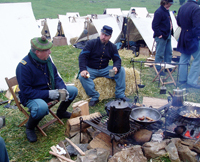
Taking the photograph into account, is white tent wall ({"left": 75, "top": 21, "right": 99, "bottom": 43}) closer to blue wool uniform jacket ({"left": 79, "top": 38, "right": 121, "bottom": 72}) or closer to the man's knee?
blue wool uniform jacket ({"left": 79, "top": 38, "right": 121, "bottom": 72})

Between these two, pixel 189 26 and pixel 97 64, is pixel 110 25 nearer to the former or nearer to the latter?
pixel 189 26

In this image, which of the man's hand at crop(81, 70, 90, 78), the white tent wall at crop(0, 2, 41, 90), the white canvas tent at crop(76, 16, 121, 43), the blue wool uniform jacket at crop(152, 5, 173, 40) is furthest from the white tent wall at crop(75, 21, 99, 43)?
the man's hand at crop(81, 70, 90, 78)

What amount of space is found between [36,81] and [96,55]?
5.69 feet

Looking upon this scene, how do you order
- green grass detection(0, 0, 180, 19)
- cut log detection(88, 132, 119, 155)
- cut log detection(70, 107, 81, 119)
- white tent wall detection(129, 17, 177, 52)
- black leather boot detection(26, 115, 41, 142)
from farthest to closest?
green grass detection(0, 0, 180, 19)
white tent wall detection(129, 17, 177, 52)
cut log detection(70, 107, 81, 119)
black leather boot detection(26, 115, 41, 142)
cut log detection(88, 132, 119, 155)

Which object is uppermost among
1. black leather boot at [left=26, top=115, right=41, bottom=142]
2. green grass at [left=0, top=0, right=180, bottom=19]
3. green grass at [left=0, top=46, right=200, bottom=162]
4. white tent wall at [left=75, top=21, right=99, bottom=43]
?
green grass at [left=0, top=0, right=180, bottom=19]

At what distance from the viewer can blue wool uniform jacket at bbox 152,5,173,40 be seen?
571cm

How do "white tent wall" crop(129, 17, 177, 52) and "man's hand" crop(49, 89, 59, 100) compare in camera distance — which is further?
"white tent wall" crop(129, 17, 177, 52)

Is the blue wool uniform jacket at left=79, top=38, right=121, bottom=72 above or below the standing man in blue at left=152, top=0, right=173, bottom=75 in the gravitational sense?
below

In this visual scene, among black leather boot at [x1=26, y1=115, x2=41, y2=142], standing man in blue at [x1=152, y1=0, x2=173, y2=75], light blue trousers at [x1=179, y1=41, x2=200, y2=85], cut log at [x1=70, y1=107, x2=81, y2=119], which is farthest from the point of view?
standing man in blue at [x1=152, y1=0, x2=173, y2=75]

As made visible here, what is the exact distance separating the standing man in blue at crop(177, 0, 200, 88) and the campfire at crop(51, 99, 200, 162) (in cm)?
204

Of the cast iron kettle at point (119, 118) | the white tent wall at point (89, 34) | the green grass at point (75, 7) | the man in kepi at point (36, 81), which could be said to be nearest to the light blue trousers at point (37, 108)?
Result: the man in kepi at point (36, 81)

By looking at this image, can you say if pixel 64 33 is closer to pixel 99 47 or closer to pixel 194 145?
pixel 99 47

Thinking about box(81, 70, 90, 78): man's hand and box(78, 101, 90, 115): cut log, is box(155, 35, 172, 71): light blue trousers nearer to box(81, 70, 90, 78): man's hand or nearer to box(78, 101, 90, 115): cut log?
box(81, 70, 90, 78): man's hand

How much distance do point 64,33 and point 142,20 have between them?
4936 millimetres
